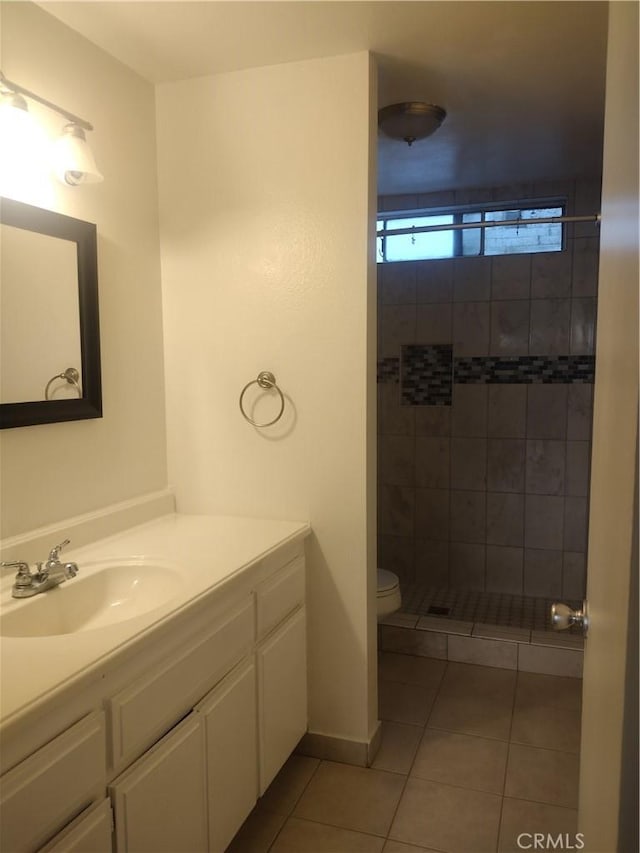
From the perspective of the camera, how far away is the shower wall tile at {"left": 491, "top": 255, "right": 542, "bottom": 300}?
3.57 metres

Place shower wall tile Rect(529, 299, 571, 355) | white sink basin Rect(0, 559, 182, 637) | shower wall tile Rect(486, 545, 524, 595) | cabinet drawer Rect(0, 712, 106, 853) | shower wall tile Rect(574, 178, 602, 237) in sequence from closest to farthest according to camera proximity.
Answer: cabinet drawer Rect(0, 712, 106, 853)
white sink basin Rect(0, 559, 182, 637)
shower wall tile Rect(574, 178, 602, 237)
shower wall tile Rect(529, 299, 571, 355)
shower wall tile Rect(486, 545, 524, 595)

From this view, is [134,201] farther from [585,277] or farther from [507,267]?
[585,277]

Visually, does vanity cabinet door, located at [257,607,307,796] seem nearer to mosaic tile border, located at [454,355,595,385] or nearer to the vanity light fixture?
the vanity light fixture

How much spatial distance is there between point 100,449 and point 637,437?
5.53ft

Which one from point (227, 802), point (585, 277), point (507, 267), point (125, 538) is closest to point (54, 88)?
point (125, 538)

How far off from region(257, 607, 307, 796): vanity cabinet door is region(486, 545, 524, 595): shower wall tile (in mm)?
1894

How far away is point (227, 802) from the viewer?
1.68m

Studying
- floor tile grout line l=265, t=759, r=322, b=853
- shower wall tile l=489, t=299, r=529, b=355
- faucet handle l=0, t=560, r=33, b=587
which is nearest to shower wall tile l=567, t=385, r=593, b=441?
shower wall tile l=489, t=299, r=529, b=355

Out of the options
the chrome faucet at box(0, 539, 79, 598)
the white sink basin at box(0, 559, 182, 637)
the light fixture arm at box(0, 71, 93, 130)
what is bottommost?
the white sink basin at box(0, 559, 182, 637)

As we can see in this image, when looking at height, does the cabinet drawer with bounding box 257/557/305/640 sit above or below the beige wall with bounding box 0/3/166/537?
below

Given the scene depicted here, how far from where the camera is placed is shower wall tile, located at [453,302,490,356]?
3666 mm

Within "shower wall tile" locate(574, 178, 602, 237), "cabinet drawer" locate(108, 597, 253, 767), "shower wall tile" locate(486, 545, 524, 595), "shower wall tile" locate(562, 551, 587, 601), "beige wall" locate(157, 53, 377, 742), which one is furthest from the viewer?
"shower wall tile" locate(486, 545, 524, 595)

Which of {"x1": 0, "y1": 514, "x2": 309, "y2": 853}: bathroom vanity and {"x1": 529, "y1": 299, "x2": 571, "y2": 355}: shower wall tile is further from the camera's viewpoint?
{"x1": 529, "y1": 299, "x2": 571, "y2": 355}: shower wall tile

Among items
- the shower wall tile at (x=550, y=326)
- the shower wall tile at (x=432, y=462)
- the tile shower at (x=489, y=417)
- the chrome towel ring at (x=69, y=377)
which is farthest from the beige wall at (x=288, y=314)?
the shower wall tile at (x=550, y=326)
